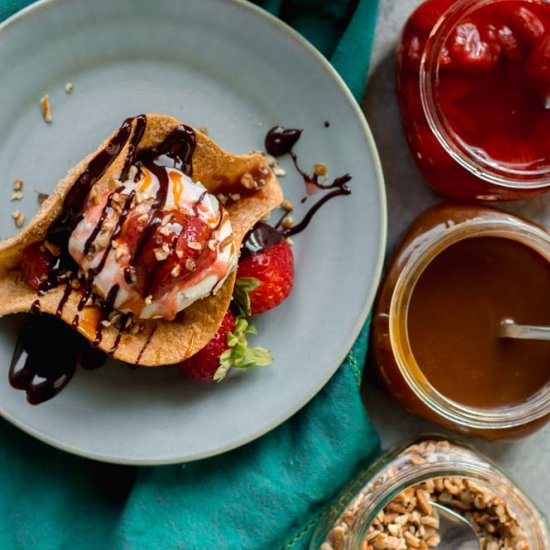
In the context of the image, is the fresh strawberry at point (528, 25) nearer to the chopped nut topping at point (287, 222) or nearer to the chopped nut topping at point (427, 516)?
the chopped nut topping at point (287, 222)

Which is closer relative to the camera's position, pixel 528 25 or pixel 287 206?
pixel 528 25

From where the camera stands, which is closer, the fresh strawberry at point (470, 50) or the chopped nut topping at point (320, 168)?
the fresh strawberry at point (470, 50)

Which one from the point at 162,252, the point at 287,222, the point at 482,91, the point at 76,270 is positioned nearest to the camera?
the point at 162,252

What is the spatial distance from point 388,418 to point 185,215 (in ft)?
2.45

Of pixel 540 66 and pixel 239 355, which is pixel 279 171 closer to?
pixel 239 355

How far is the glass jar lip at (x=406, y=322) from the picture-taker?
185cm

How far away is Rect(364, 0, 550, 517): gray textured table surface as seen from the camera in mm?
2047

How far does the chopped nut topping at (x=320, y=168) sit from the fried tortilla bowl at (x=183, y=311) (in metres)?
0.12

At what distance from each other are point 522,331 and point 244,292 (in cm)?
60

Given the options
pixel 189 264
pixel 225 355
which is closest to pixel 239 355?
pixel 225 355

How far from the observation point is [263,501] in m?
2.01

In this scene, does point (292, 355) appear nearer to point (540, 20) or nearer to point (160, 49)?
point (160, 49)

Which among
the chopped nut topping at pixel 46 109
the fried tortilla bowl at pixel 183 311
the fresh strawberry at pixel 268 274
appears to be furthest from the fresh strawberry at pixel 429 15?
the chopped nut topping at pixel 46 109

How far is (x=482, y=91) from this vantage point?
1.89 meters
